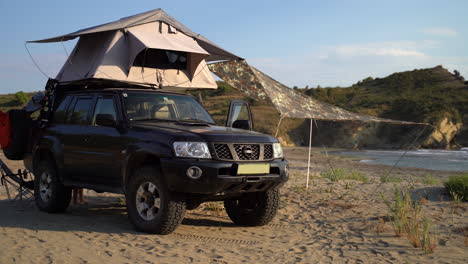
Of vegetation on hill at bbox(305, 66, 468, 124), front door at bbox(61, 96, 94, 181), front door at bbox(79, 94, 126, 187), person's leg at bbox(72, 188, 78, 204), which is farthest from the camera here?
vegetation on hill at bbox(305, 66, 468, 124)

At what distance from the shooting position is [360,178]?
13977 millimetres

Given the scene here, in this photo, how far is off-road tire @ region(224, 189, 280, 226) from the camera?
748 cm

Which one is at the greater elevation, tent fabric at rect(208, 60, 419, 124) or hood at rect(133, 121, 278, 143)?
tent fabric at rect(208, 60, 419, 124)

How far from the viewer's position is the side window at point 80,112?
8023mm

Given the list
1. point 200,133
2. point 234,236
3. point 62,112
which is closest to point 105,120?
point 200,133

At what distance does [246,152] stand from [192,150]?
2.39 feet

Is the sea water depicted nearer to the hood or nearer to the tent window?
the tent window

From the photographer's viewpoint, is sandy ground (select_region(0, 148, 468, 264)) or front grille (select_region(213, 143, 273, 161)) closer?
sandy ground (select_region(0, 148, 468, 264))

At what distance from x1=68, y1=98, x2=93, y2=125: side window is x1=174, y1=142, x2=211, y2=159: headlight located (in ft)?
7.66

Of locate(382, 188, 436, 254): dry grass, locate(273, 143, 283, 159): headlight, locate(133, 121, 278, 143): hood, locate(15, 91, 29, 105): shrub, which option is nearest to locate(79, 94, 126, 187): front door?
locate(133, 121, 278, 143): hood

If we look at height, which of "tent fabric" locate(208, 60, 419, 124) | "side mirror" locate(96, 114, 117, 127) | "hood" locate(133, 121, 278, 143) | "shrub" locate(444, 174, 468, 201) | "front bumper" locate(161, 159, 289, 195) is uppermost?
"tent fabric" locate(208, 60, 419, 124)

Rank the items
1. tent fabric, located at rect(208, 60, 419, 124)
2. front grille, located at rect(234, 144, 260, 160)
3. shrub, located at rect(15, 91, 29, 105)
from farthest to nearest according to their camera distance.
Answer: shrub, located at rect(15, 91, 29, 105)
tent fabric, located at rect(208, 60, 419, 124)
front grille, located at rect(234, 144, 260, 160)

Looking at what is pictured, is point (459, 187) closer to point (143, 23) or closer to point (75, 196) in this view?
point (143, 23)

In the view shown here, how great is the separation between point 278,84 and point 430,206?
14.9 ft
